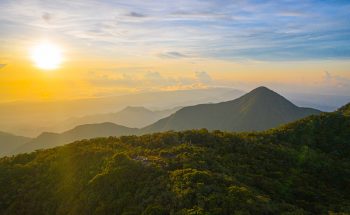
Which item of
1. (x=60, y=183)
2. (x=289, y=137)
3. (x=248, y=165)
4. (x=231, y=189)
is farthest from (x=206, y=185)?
(x=289, y=137)

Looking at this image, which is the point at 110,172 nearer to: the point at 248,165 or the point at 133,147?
the point at 133,147

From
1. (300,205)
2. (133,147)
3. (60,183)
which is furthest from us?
(133,147)

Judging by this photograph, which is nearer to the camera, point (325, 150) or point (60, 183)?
point (60, 183)

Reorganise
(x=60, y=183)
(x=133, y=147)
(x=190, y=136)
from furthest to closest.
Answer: (x=190, y=136), (x=133, y=147), (x=60, y=183)

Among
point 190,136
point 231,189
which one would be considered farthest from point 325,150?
point 231,189

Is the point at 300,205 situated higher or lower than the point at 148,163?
lower

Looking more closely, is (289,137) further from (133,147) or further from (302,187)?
(133,147)
